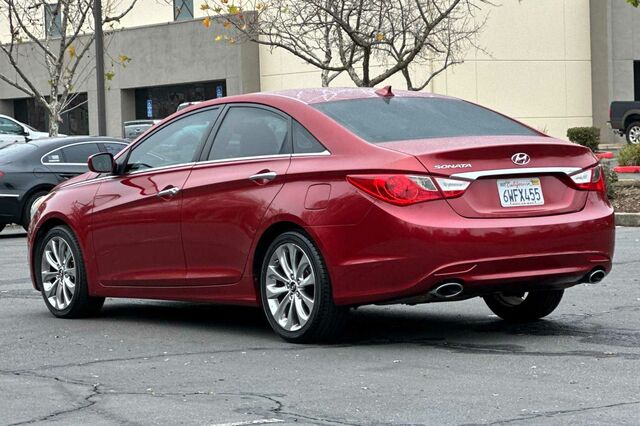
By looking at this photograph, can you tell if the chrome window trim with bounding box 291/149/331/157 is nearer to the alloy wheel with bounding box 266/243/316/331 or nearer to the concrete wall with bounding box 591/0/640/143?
the alloy wheel with bounding box 266/243/316/331

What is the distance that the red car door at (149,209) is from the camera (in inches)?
376

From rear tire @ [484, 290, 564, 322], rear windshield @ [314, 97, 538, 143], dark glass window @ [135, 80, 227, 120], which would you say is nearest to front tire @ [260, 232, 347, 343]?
rear windshield @ [314, 97, 538, 143]

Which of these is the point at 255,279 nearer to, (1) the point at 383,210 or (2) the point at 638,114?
(1) the point at 383,210

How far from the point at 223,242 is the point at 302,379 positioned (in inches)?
76.4

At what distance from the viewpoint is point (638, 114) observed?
3869cm

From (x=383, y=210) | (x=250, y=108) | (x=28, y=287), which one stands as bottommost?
(x=28, y=287)

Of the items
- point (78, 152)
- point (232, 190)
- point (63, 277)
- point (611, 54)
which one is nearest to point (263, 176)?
point (232, 190)

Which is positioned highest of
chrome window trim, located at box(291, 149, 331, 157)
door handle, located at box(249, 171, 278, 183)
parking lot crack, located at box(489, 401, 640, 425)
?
chrome window trim, located at box(291, 149, 331, 157)

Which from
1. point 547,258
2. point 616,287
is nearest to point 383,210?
point 547,258

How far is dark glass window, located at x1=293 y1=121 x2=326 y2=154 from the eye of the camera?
8.60 m

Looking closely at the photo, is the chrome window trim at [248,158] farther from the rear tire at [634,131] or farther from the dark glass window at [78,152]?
the rear tire at [634,131]

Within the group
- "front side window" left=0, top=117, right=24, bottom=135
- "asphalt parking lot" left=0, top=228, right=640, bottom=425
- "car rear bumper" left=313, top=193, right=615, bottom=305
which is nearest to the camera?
"asphalt parking lot" left=0, top=228, right=640, bottom=425

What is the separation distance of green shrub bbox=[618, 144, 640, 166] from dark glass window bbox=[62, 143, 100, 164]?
1160 centimetres

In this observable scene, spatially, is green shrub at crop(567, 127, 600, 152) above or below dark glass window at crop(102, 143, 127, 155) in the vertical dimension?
below
